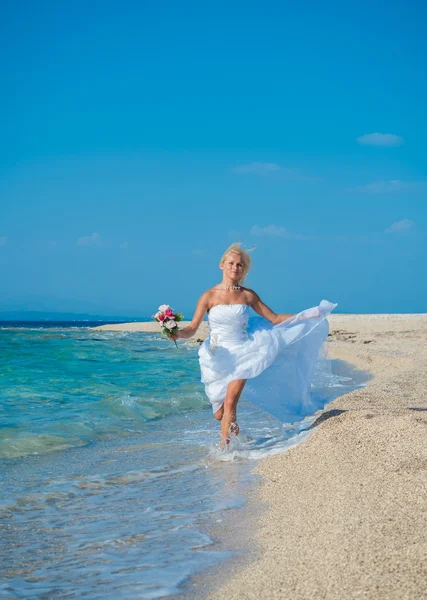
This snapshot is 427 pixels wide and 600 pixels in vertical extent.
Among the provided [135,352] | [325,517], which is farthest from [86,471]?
[135,352]

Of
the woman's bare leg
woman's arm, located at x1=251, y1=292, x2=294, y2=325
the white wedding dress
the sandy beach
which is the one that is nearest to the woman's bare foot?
the woman's bare leg

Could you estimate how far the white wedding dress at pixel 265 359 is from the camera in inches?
263

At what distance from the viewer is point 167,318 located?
A: 6.89 m

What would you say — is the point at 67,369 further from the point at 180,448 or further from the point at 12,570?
the point at 12,570

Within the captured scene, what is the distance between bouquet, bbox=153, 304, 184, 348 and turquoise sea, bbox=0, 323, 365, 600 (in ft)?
4.62

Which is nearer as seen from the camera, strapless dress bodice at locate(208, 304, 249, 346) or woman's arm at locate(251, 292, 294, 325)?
strapless dress bodice at locate(208, 304, 249, 346)

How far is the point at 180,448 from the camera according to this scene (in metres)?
7.12

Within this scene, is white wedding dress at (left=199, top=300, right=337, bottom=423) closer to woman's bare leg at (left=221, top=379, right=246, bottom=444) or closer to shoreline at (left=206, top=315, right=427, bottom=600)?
woman's bare leg at (left=221, top=379, right=246, bottom=444)

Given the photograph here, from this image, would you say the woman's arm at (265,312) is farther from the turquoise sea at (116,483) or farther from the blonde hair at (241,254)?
the turquoise sea at (116,483)

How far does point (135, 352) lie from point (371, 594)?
21119mm

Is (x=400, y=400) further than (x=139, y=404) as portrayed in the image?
No

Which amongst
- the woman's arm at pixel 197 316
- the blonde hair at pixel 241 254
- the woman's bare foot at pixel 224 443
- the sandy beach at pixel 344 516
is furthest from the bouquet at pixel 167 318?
the sandy beach at pixel 344 516

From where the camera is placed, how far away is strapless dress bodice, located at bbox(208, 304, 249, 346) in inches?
265

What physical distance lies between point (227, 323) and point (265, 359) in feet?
1.94
